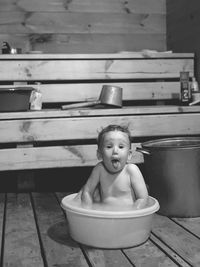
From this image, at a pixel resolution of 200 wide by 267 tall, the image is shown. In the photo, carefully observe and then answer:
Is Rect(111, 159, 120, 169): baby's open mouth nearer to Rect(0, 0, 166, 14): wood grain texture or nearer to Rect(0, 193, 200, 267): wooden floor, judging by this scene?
Rect(0, 193, 200, 267): wooden floor

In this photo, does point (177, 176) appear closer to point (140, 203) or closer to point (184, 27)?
point (140, 203)

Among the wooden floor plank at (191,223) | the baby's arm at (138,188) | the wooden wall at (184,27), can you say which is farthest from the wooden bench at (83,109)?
the baby's arm at (138,188)

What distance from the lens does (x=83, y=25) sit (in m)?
4.31

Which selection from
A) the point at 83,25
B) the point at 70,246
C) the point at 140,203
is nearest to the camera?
the point at 70,246

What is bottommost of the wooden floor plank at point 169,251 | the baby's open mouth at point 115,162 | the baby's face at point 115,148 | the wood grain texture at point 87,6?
the wooden floor plank at point 169,251

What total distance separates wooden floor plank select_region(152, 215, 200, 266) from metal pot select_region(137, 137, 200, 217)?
0.12 metres

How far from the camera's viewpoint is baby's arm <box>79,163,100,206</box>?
2295 mm

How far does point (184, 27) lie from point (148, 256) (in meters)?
2.74

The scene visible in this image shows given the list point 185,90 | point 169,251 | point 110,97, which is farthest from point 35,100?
point 169,251

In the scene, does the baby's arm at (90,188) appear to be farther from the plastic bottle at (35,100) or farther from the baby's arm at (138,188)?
the plastic bottle at (35,100)

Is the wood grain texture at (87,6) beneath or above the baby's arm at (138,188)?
above

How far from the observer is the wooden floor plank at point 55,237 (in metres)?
1.89

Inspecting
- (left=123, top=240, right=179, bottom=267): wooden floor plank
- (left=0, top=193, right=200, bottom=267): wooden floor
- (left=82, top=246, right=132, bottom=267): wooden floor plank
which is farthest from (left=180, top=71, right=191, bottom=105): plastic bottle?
(left=82, top=246, right=132, bottom=267): wooden floor plank

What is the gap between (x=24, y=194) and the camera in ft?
11.1
